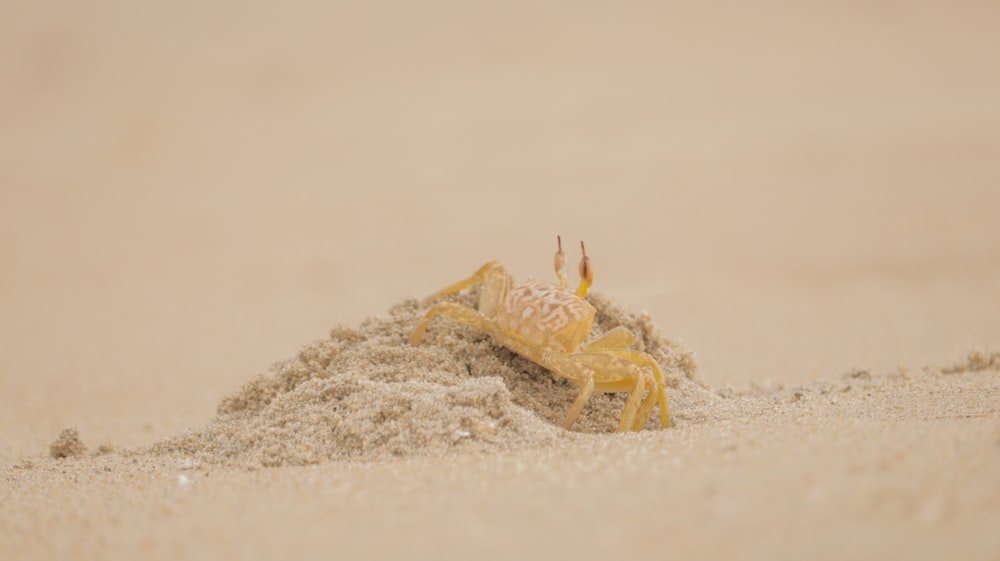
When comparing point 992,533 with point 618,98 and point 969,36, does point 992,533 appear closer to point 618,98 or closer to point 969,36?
point 618,98

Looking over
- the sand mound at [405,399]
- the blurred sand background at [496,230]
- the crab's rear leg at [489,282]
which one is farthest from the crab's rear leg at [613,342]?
the blurred sand background at [496,230]

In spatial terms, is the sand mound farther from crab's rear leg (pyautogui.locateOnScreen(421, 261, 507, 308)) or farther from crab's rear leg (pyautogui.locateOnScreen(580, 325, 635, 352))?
crab's rear leg (pyautogui.locateOnScreen(580, 325, 635, 352))

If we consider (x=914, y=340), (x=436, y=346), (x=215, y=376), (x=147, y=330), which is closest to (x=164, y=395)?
(x=215, y=376)

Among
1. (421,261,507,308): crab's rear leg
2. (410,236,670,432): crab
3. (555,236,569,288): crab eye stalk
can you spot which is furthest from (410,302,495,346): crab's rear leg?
(555,236,569,288): crab eye stalk

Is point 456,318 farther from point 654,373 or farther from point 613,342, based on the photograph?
point 654,373

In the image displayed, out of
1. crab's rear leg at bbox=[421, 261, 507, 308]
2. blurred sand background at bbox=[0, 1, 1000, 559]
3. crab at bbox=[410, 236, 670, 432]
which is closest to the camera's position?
blurred sand background at bbox=[0, 1, 1000, 559]

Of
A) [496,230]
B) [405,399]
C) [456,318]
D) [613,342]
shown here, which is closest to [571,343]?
[613,342]
